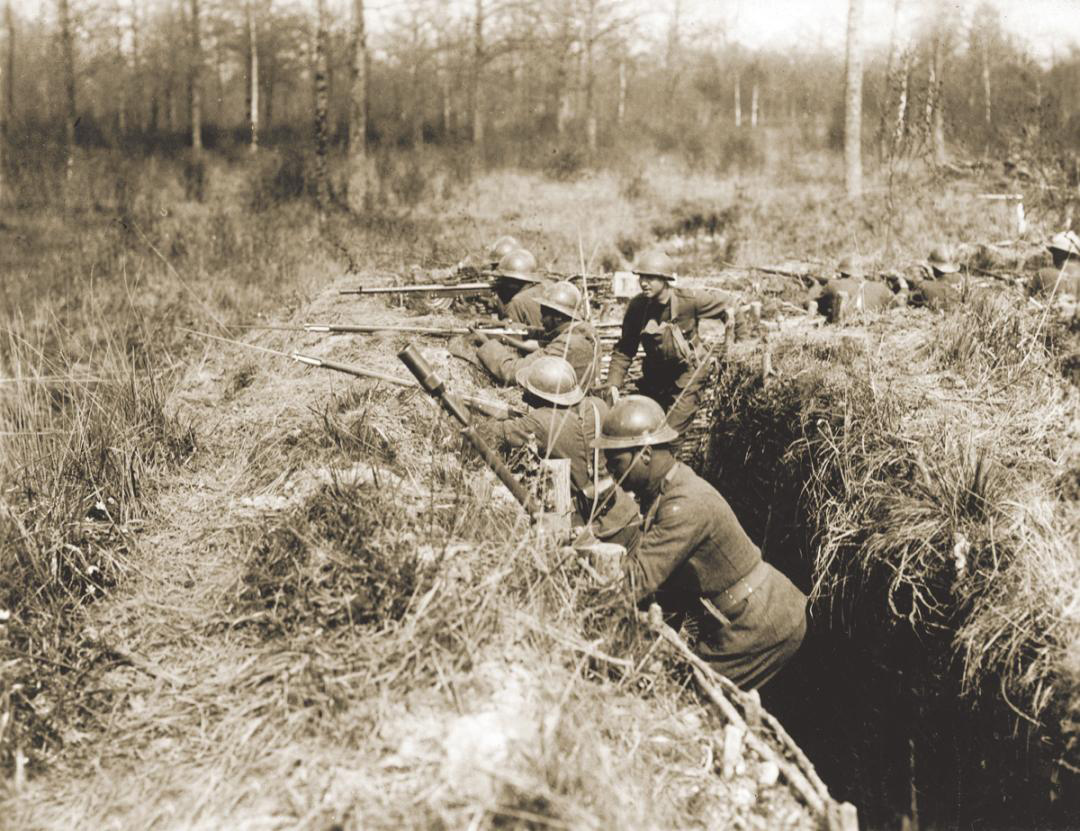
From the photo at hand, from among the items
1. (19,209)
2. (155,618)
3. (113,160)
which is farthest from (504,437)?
(113,160)

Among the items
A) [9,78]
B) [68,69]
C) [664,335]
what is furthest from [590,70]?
[664,335]

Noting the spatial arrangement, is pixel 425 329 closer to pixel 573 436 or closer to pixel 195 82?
pixel 573 436

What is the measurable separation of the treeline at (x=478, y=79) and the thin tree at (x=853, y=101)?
4.44 m

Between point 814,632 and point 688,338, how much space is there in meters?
2.87

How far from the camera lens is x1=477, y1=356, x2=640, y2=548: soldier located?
14.1ft

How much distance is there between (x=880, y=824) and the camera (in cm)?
479

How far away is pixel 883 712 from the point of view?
5078 millimetres

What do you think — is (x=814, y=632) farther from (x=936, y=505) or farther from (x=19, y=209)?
(x=19, y=209)

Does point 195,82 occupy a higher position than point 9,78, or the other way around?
point 9,78

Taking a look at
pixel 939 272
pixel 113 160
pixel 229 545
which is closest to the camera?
pixel 229 545

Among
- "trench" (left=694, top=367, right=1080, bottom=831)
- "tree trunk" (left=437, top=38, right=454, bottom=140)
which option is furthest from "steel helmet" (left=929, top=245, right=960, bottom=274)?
"tree trunk" (left=437, top=38, right=454, bottom=140)

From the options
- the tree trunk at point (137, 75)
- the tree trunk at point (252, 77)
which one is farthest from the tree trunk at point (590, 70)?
the tree trunk at point (137, 75)

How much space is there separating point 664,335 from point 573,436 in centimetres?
266

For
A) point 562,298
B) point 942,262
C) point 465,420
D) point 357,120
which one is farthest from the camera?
point 357,120
